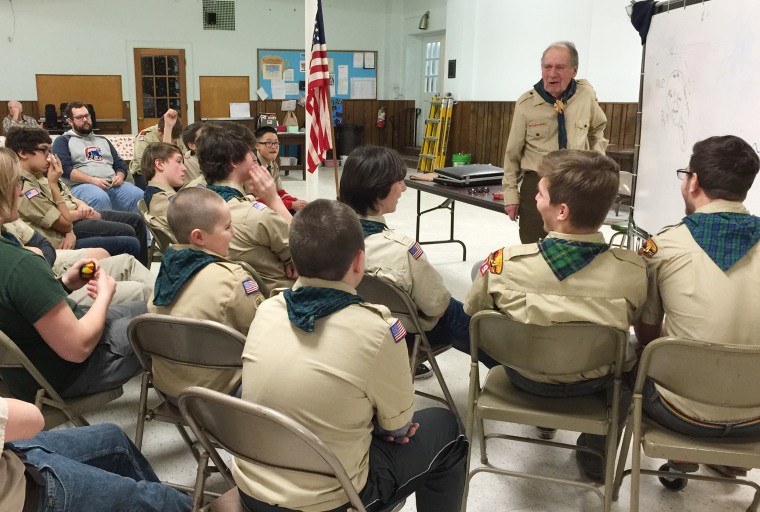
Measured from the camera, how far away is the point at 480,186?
4344 millimetres

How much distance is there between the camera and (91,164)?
534cm

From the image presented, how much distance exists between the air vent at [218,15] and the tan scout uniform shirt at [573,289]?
11.5 m

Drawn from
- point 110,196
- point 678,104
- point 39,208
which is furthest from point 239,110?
point 678,104

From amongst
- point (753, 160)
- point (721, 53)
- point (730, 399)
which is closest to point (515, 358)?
point (730, 399)

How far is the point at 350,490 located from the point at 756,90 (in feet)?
7.25

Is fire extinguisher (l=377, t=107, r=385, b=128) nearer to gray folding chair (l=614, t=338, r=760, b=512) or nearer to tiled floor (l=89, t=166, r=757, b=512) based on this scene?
tiled floor (l=89, t=166, r=757, b=512)

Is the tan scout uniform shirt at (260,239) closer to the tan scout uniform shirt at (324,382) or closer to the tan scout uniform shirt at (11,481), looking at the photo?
the tan scout uniform shirt at (324,382)

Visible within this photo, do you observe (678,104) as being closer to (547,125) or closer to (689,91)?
(689,91)

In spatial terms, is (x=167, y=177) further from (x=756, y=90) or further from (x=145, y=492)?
(x=756, y=90)

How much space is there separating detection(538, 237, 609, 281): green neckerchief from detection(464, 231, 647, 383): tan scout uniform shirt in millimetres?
15

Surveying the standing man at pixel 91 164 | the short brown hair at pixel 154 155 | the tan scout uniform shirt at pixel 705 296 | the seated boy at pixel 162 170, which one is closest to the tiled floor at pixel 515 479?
the tan scout uniform shirt at pixel 705 296

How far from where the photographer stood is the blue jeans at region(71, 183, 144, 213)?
4840mm

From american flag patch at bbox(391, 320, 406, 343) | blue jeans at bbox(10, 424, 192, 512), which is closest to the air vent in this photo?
blue jeans at bbox(10, 424, 192, 512)

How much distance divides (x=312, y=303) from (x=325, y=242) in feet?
0.44
